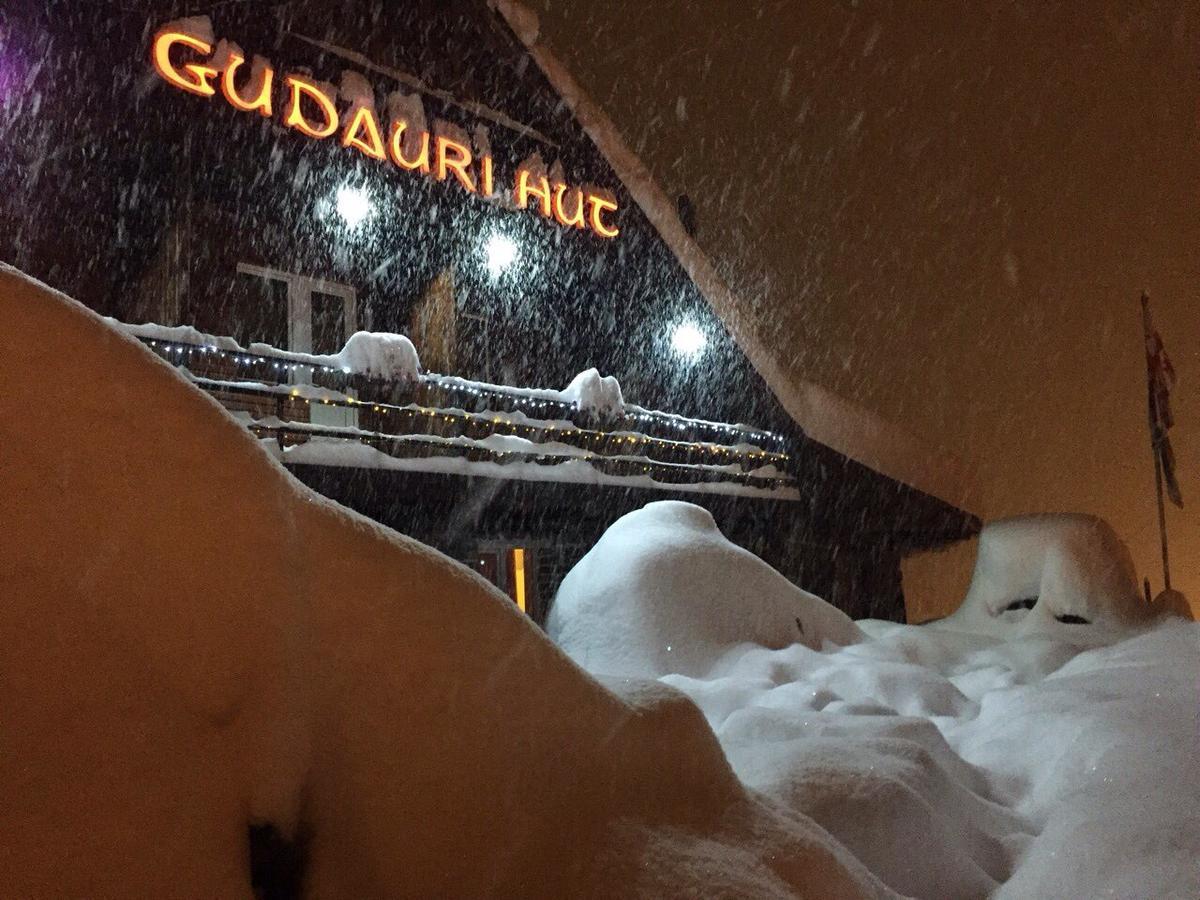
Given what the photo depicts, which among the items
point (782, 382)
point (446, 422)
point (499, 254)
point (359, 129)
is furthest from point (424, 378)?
point (782, 382)

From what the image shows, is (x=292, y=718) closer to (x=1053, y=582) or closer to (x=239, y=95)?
(x=239, y=95)

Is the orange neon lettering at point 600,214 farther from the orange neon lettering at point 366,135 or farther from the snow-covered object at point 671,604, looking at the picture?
the snow-covered object at point 671,604

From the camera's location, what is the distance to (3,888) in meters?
1.21

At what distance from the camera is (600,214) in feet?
38.4

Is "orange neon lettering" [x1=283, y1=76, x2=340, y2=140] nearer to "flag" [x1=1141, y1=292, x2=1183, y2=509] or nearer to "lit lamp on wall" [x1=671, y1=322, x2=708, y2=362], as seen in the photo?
"lit lamp on wall" [x1=671, y1=322, x2=708, y2=362]

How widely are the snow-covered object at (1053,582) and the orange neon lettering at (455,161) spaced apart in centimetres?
746

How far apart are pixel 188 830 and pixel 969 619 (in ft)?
31.3

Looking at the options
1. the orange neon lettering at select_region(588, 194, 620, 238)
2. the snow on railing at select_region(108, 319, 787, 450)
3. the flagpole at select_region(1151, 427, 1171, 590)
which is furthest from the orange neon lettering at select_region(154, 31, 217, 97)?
the flagpole at select_region(1151, 427, 1171, 590)

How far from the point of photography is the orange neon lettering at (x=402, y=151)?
936cm

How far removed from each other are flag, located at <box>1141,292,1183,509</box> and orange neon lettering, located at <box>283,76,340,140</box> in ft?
38.4

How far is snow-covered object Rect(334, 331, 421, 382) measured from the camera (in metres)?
7.28

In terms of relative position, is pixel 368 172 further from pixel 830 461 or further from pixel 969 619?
pixel 969 619

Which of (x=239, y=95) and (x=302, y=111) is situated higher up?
(x=302, y=111)

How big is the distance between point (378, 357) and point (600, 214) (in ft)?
17.6
